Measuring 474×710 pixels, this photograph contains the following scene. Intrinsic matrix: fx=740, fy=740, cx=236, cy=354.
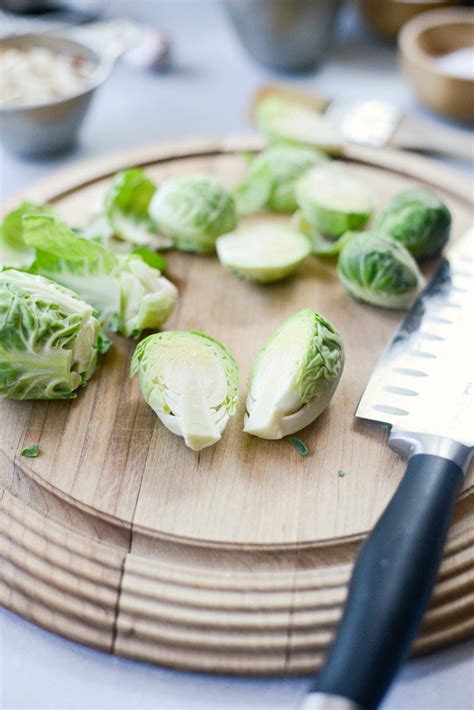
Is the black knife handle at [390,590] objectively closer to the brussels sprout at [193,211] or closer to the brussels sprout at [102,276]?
the brussels sprout at [102,276]

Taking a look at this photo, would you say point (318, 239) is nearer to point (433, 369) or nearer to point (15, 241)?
point (433, 369)

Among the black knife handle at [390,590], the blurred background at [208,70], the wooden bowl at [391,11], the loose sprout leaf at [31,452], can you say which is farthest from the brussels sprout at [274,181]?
the wooden bowl at [391,11]

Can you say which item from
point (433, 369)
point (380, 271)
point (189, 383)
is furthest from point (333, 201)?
point (189, 383)

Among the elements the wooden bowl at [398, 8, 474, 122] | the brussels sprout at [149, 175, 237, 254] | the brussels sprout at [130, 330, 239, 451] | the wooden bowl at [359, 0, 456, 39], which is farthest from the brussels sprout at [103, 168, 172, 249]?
the wooden bowl at [359, 0, 456, 39]

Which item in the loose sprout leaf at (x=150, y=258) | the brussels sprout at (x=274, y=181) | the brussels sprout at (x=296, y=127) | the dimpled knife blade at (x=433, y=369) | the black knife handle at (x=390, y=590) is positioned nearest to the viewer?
the black knife handle at (x=390, y=590)

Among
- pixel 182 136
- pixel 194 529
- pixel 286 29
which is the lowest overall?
pixel 182 136

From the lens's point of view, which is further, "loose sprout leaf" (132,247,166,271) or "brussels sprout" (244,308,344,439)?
"loose sprout leaf" (132,247,166,271)

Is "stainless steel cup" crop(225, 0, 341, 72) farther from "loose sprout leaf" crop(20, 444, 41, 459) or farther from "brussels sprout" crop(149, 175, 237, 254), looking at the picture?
"loose sprout leaf" crop(20, 444, 41, 459)
